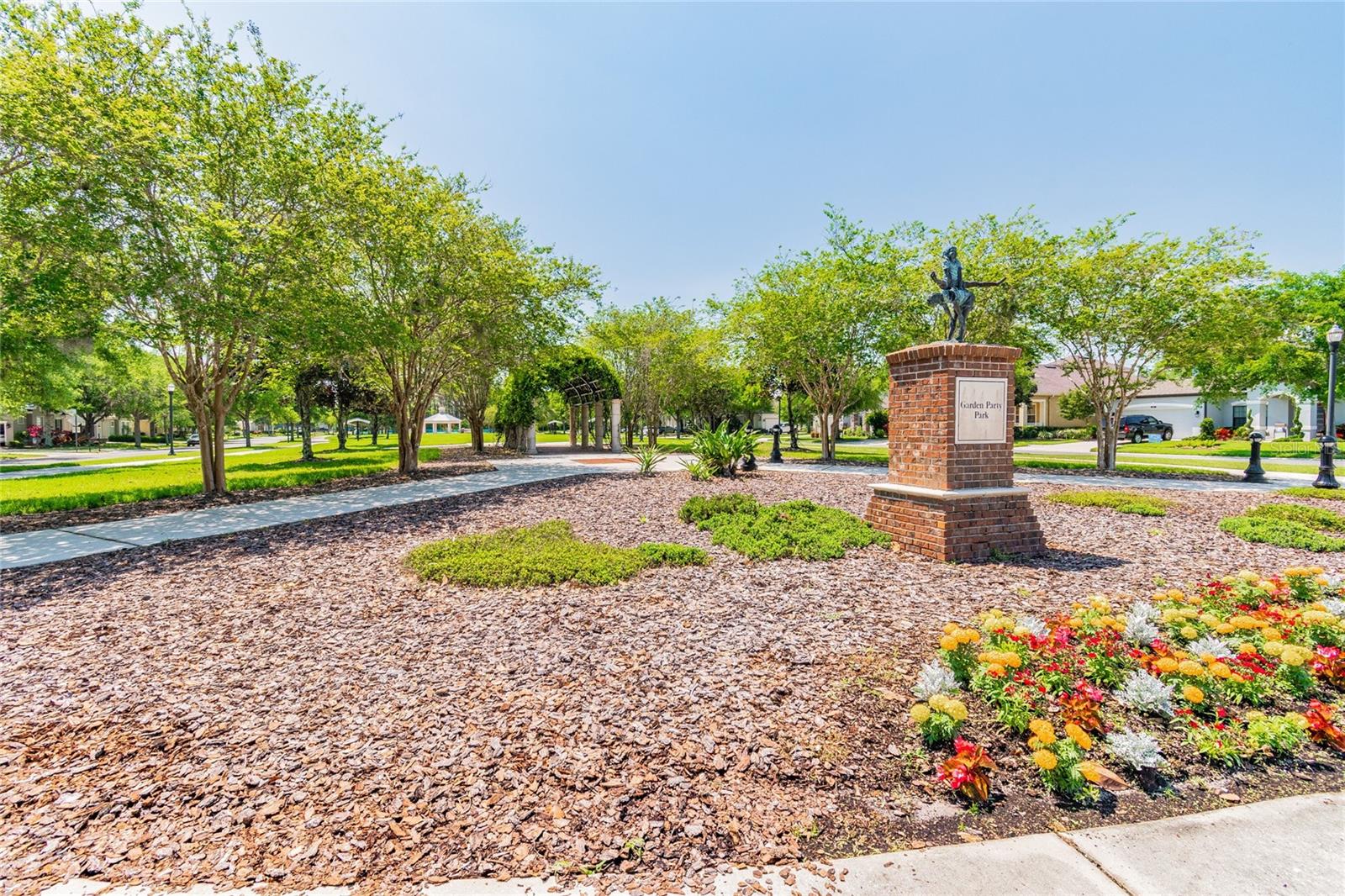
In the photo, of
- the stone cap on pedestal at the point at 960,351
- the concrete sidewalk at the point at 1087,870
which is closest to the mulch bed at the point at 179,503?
the concrete sidewalk at the point at 1087,870

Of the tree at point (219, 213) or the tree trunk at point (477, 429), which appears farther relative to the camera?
the tree trunk at point (477, 429)

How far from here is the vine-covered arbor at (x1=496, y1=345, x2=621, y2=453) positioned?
23.4m

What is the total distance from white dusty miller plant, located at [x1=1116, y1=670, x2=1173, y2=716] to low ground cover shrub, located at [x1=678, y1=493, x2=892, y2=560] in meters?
2.99

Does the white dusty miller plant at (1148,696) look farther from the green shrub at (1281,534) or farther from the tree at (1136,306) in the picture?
the tree at (1136,306)

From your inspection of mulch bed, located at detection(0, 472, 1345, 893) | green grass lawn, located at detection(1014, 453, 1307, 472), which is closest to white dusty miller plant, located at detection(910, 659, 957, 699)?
mulch bed, located at detection(0, 472, 1345, 893)

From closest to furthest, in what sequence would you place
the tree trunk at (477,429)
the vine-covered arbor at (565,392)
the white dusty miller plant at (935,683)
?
the white dusty miller plant at (935,683), the vine-covered arbor at (565,392), the tree trunk at (477,429)

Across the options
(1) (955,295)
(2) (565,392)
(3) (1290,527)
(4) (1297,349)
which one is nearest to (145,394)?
(2) (565,392)

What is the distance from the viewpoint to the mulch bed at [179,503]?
829 cm

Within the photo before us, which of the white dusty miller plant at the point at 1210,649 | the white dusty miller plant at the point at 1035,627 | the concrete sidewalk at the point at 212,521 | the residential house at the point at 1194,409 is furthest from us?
the residential house at the point at 1194,409

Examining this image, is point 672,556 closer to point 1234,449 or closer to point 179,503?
point 179,503

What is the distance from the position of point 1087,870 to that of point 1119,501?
27.9ft

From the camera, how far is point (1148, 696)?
9.05ft

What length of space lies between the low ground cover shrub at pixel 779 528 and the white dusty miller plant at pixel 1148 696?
2990 mm

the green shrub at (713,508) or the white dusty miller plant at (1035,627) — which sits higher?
the green shrub at (713,508)
